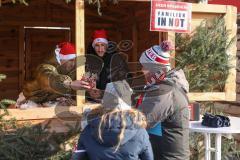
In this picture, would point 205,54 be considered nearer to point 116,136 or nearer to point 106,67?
point 106,67

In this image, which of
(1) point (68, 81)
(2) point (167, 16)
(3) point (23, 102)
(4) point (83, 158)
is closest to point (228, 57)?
(2) point (167, 16)

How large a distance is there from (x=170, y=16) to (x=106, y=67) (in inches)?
40.6

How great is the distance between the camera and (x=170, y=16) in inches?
208

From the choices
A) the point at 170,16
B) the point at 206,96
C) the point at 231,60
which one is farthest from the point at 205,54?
the point at 170,16

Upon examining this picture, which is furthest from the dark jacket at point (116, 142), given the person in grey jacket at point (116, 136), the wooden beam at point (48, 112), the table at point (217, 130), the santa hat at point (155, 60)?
the wooden beam at point (48, 112)

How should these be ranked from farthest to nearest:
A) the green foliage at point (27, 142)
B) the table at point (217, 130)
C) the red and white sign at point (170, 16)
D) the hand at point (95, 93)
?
the red and white sign at point (170, 16)
the hand at point (95, 93)
the green foliage at point (27, 142)
the table at point (217, 130)

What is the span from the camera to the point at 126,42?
771cm

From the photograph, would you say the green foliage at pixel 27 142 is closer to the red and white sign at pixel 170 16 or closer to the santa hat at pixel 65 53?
the santa hat at pixel 65 53

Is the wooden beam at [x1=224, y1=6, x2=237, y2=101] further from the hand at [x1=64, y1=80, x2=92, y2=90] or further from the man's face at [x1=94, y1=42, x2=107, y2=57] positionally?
the hand at [x1=64, y1=80, x2=92, y2=90]

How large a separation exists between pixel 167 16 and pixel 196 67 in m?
0.79

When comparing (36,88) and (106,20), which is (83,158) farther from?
(106,20)

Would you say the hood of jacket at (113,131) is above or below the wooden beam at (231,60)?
below

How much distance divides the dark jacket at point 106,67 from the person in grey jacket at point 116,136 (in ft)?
6.65

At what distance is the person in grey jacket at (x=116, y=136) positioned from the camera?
3115mm
